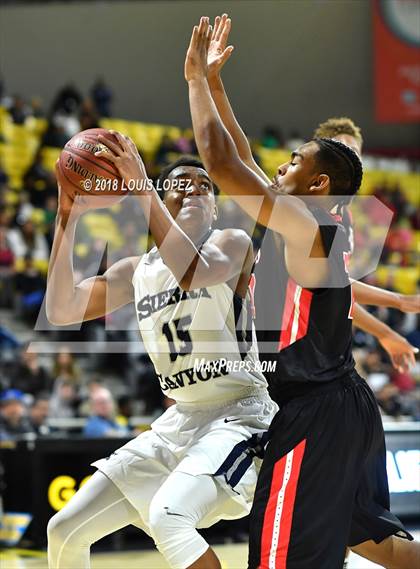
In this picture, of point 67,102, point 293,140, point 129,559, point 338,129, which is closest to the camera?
point 338,129

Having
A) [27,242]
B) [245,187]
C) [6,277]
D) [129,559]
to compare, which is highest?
Result: [245,187]

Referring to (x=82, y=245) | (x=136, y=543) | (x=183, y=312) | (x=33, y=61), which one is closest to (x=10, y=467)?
(x=136, y=543)

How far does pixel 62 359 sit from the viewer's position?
9.72m

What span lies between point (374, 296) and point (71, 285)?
63.2 inches

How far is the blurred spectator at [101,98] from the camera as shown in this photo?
54.8 ft

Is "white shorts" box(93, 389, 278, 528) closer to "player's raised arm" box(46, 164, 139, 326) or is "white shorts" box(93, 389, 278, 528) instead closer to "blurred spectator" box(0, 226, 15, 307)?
"player's raised arm" box(46, 164, 139, 326)

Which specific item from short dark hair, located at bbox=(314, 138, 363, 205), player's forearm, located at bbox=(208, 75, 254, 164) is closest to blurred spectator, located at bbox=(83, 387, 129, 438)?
player's forearm, located at bbox=(208, 75, 254, 164)

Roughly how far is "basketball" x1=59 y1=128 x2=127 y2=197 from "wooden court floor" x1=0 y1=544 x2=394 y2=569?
261 cm

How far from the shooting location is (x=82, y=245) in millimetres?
11969

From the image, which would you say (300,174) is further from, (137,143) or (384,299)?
(137,143)

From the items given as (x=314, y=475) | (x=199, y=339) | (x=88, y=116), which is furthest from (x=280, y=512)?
(x=88, y=116)

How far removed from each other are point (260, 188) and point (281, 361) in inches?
25.7

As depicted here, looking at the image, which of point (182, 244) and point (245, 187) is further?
point (182, 244)

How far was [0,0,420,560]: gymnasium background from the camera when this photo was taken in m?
6.83
